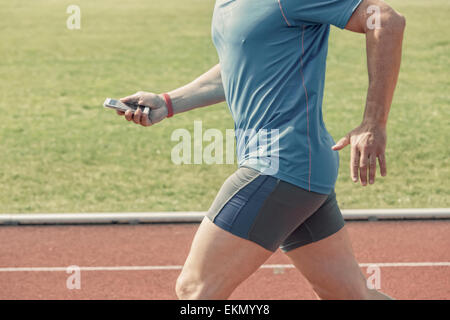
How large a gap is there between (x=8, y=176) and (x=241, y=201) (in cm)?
778

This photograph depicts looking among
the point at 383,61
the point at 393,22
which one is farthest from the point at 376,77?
the point at 393,22

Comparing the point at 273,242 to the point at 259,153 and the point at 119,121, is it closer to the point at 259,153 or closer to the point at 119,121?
the point at 259,153

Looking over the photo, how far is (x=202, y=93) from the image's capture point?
12.2 feet

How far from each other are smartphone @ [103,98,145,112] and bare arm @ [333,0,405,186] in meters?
1.23

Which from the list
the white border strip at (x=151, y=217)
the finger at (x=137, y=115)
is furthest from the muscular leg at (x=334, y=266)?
the white border strip at (x=151, y=217)

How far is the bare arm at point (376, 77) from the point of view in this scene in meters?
2.83

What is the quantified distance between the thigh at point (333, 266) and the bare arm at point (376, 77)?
1.89 ft

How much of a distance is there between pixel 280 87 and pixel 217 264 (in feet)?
2.46

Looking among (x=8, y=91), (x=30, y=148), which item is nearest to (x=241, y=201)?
(x=30, y=148)

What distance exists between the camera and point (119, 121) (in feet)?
44.4

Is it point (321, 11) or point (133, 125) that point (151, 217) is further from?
point (133, 125)

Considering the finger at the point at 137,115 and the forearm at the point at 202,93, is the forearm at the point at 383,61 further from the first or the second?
the finger at the point at 137,115

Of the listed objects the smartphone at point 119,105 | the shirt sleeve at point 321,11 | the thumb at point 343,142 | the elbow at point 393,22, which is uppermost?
the shirt sleeve at point 321,11

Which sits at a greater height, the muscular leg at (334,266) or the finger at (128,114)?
the finger at (128,114)
